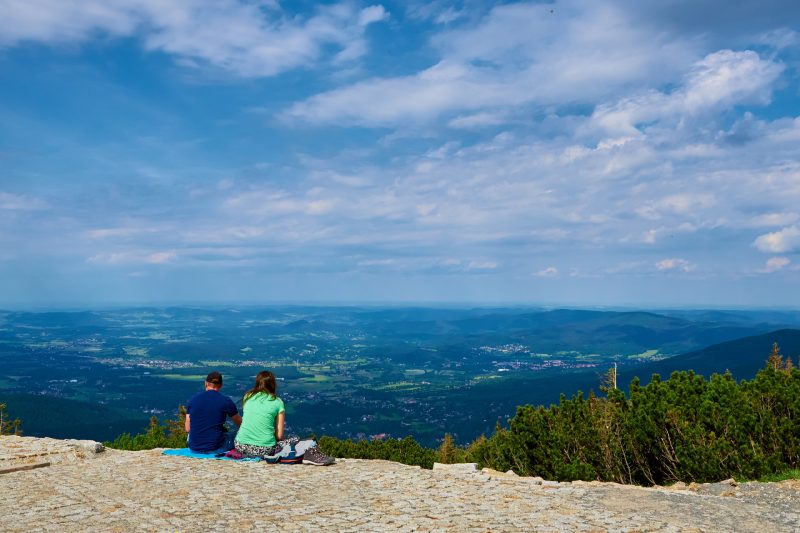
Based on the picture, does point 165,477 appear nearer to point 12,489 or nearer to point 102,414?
point 12,489

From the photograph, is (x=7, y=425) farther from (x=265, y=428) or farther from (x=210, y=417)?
(x=265, y=428)

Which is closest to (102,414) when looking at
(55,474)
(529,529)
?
(55,474)

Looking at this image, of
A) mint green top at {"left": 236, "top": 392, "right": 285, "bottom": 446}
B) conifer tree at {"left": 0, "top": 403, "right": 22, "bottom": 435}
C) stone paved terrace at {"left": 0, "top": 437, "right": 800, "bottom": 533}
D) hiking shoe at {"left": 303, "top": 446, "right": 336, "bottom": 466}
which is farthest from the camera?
conifer tree at {"left": 0, "top": 403, "right": 22, "bottom": 435}

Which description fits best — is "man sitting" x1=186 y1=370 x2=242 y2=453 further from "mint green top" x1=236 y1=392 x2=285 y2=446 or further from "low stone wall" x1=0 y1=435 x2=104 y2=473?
"low stone wall" x1=0 y1=435 x2=104 y2=473

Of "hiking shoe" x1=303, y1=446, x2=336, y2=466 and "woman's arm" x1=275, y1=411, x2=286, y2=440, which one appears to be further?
"hiking shoe" x1=303, y1=446, x2=336, y2=466

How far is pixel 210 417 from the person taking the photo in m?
13.4

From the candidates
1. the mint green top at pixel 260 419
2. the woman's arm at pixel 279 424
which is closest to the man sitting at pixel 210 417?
the mint green top at pixel 260 419

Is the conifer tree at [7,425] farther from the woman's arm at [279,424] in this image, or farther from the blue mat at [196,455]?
the woman's arm at [279,424]

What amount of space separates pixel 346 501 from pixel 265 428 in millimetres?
3752

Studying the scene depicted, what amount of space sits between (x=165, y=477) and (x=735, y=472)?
13.1m

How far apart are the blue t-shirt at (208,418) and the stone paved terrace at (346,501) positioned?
50 centimetres

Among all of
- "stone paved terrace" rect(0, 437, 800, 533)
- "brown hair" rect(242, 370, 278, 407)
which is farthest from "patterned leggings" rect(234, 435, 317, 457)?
"brown hair" rect(242, 370, 278, 407)

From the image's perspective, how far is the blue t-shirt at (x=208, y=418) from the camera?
1324 centimetres

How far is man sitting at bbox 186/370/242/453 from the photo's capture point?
13250 millimetres
